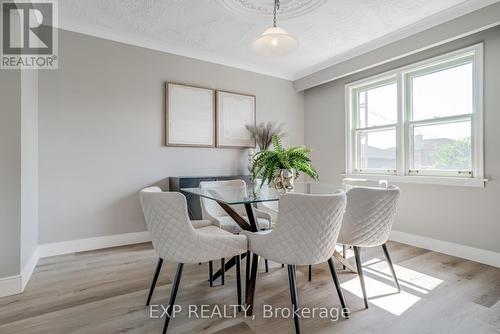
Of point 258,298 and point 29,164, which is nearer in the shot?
point 258,298

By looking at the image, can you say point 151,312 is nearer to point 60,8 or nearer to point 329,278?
point 329,278

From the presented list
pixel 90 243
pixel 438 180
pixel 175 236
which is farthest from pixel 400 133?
pixel 90 243

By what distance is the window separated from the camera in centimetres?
286

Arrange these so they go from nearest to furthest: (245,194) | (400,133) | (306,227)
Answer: (306,227), (245,194), (400,133)

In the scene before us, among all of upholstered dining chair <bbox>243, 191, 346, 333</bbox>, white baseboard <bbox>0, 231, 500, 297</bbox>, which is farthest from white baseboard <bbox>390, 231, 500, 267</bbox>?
upholstered dining chair <bbox>243, 191, 346, 333</bbox>

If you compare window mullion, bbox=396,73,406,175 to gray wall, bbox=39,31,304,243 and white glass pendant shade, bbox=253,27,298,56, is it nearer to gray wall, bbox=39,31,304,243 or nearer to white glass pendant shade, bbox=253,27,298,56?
white glass pendant shade, bbox=253,27,298,56

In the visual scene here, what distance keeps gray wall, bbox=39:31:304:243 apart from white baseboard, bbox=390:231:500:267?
112 inches

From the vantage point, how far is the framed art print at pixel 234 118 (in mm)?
3932

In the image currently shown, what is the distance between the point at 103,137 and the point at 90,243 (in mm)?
1275

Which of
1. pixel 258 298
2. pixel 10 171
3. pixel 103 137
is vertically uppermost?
pixel 103 137

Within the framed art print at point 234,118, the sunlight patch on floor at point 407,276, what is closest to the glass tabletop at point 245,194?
the sunlight patch on floor at point 407,276

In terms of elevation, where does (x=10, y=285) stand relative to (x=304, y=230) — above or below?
below

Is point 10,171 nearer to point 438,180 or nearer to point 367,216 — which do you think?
point 367,216

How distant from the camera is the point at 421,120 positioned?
3.27m
